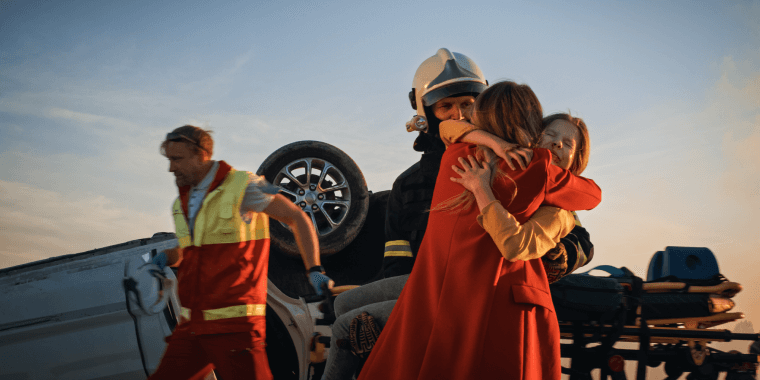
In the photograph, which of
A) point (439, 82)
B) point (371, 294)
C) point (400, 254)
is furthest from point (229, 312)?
point (439, 82)

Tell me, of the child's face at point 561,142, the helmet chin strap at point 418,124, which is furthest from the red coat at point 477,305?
the helmet chin strap at point 418,124

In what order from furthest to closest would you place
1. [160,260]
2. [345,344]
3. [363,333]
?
[160,260] < [345,344] < [363,333]

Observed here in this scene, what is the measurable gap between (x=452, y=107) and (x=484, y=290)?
2030mm

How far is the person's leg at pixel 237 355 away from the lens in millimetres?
2500

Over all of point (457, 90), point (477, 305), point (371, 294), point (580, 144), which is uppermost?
point (457, 90)

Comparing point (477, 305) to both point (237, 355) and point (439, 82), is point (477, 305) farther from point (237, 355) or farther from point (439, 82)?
point (439, 82)

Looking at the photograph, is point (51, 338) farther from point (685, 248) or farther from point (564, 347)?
point (685, 248)

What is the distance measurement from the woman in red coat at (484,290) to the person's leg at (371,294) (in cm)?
96

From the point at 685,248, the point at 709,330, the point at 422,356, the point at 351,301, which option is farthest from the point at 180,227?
the point at 685,248

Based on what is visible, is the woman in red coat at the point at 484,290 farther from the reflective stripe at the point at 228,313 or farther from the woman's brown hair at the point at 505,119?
the reflective stripe at the point at 228,313

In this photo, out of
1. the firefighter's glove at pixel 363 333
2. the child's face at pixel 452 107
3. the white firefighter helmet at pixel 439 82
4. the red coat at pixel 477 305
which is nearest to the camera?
the red coat at pixel 477 305

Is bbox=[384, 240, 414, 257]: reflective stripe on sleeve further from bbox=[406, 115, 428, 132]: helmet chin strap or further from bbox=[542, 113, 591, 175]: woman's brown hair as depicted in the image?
bbox=[542, 113, 591, 175]: woman's brown hair

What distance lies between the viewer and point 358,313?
284cm

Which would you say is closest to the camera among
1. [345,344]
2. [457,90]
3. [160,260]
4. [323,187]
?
[345,344]
